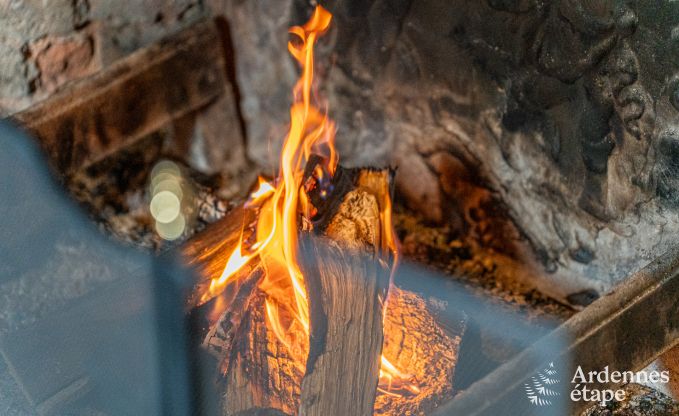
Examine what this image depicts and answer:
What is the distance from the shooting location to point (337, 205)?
2.07 m

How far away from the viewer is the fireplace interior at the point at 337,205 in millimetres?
1979

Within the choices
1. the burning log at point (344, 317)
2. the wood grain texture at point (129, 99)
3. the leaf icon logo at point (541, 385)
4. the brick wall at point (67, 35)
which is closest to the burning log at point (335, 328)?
the burning log at point (344, 317)

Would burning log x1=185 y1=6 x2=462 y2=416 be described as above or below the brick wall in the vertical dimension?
below

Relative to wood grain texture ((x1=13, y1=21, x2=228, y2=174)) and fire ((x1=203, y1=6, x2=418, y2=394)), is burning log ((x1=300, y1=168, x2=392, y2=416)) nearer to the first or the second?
fire ((x1=203, y1=6, x2=418, y2=394))

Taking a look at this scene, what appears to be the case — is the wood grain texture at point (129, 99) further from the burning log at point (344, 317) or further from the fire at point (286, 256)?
the burning log at point (344, 317)

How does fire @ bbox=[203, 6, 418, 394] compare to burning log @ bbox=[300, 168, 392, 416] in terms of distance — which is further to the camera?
fire @ bbox=[203, 6, 418, 394]

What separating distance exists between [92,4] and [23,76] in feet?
1.09

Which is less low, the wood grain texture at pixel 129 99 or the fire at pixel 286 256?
the wood grain texture at pixel 129 99

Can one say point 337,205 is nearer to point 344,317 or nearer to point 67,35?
point 344,317

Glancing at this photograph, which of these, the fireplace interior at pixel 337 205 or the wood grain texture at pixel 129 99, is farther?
the wood grain texture at pixel 129 99

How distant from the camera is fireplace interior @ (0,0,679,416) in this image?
6.49 feet

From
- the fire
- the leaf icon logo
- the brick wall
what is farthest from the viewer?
the brick wall

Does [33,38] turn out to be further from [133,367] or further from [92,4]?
[133,367]

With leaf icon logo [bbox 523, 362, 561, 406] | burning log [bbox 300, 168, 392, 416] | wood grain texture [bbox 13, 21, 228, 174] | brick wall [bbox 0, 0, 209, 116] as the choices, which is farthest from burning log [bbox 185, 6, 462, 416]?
brick wall [bbox 0, 0, 209, 116]
